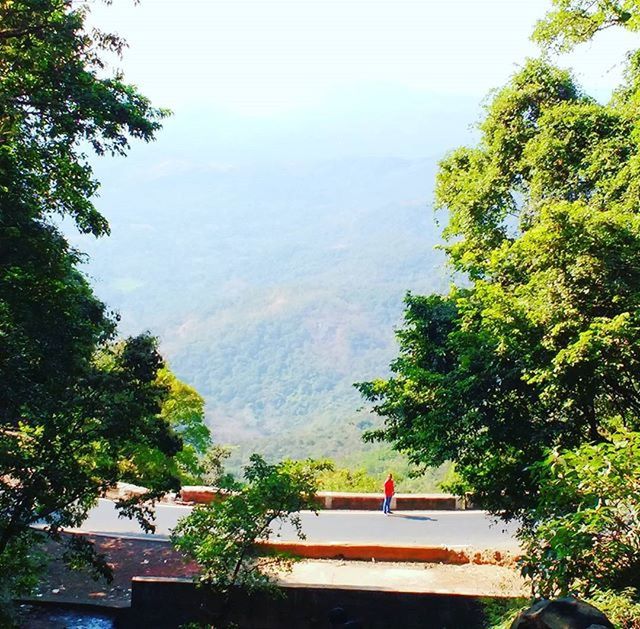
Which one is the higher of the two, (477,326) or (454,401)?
(477,326)

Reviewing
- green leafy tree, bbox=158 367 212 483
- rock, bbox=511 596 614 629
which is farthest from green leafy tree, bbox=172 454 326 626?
green leafy tree, bbox=158 367 212 483

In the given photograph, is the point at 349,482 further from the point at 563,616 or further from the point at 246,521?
the point at 563,616

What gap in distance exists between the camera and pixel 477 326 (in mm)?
11555

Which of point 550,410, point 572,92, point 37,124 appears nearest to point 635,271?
point 550,410

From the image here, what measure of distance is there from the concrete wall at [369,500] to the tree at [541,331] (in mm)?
5210

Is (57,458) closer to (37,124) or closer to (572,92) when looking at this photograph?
(37,124)

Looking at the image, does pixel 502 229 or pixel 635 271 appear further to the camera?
pixel 502 229

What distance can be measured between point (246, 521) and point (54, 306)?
13.3 ft

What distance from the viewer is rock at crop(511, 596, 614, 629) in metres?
5.00

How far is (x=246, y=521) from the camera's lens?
833 cm

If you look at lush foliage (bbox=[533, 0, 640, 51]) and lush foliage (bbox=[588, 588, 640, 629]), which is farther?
lush foliage (bbox=[533, 0, 640, 51])

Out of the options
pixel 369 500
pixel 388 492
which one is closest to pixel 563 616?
pixel 388 492

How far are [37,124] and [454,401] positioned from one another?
789 cm

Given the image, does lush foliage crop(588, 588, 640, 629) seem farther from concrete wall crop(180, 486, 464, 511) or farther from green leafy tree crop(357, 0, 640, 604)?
concrete wall crop(180, 486, 464, 511)
